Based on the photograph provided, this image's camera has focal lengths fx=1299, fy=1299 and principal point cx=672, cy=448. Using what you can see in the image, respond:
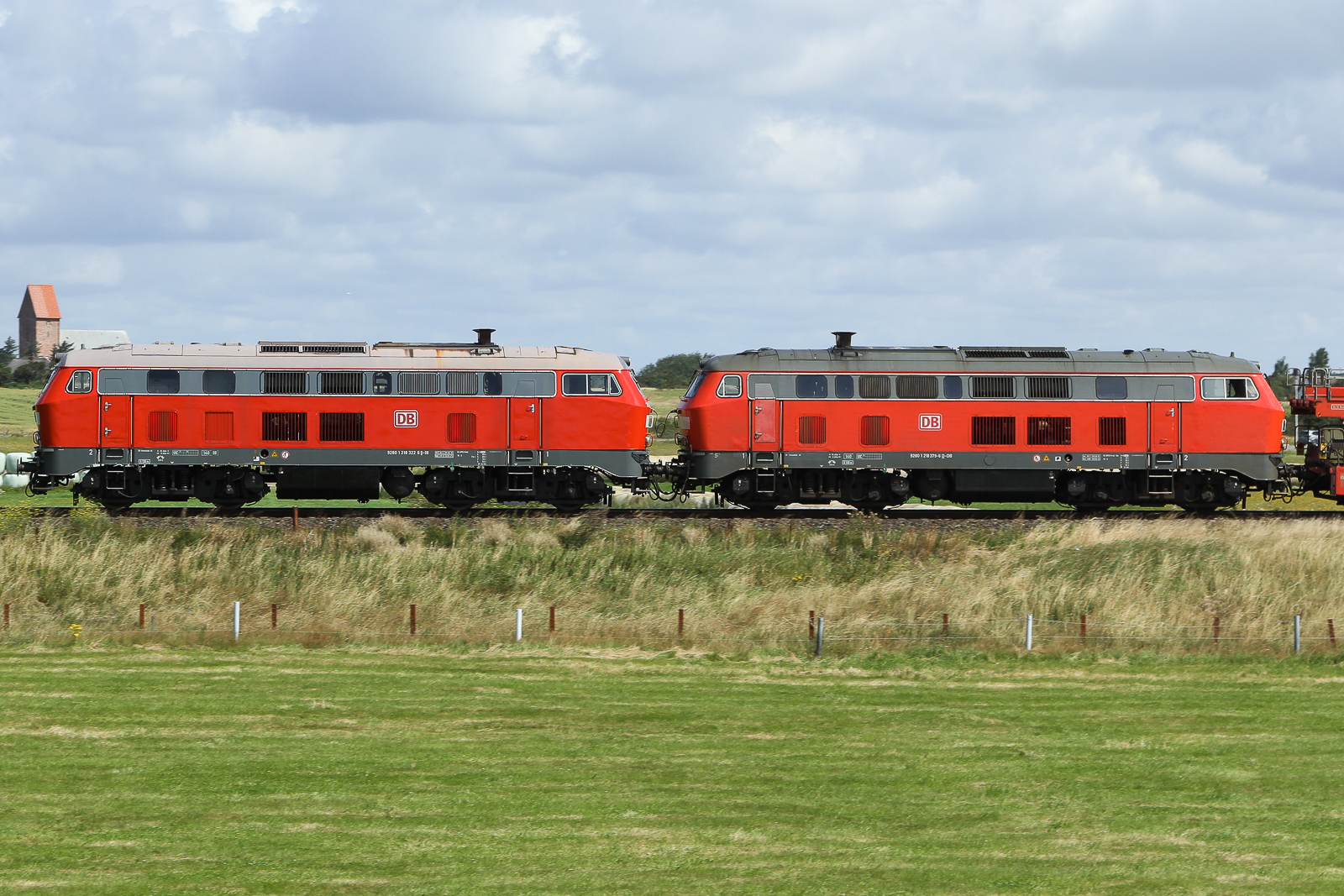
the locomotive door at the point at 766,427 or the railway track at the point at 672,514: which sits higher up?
the locomotive door at the point at 766,427

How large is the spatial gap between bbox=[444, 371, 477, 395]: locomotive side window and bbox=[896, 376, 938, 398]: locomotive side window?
11.5 metres

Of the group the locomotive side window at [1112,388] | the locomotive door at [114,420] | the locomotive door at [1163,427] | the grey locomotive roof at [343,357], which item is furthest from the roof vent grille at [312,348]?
the locomotive door at [1163,427]

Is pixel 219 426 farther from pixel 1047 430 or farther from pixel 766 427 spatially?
pixel 1047 430

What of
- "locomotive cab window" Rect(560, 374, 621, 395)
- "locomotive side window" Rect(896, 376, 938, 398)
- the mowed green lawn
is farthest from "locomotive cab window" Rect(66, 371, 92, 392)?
"locomotive side window" Rect(896, 376, 938, 398)

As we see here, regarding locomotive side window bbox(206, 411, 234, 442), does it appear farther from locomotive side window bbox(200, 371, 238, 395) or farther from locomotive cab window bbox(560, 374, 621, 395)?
locomotive cab window bbox(560, 374, 621, 395)

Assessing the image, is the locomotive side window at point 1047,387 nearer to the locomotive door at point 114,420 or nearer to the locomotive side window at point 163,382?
the locomotive side window at point 163,382

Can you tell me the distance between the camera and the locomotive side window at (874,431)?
1385 inches

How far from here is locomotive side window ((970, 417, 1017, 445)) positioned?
35.3 metres

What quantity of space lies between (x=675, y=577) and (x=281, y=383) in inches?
496

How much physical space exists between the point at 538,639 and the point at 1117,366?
768 inches

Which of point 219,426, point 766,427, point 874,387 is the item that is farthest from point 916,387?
point 219,426

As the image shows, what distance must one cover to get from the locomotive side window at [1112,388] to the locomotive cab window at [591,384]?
13.2m

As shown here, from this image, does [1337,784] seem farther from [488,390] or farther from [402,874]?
[488,390]

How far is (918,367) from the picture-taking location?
35.4 meters
